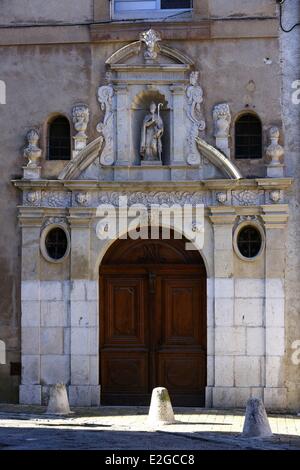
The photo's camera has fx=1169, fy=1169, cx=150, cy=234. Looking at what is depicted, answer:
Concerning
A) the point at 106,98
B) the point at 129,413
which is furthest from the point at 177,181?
the point at 129,413

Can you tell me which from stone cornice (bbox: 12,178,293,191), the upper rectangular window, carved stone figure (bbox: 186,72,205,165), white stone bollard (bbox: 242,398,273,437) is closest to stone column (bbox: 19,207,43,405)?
stone cornice (bbox: 12,178,293,191)

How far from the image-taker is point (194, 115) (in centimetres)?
1838

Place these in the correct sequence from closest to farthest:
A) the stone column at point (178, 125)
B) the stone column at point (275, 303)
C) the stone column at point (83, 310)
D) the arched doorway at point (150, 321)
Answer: the stone column at point (275, 303), the stone column at point (83, 310), the stone column at point (178, 125), the arched doorway at point (150, 321)

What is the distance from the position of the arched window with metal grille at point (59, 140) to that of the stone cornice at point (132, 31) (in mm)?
1298

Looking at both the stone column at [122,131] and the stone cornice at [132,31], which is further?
the stone column at [122,131]

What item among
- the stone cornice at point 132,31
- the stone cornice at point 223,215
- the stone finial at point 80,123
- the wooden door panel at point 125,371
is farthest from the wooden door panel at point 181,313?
the stone cornice at point 132,31

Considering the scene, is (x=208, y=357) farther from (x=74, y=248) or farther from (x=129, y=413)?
(x=74, y=248)

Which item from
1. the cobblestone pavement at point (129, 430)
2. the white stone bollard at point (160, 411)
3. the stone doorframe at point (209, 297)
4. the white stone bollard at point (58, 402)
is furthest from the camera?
the stone doorframe at point (209, 297)

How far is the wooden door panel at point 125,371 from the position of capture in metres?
18.5

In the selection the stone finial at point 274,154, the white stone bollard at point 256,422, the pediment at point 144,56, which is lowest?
the white stone bollard at point 256,422

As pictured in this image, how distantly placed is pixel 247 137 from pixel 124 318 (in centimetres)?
347

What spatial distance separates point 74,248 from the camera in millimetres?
18375

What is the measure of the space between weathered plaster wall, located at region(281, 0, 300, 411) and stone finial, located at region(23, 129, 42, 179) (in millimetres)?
3908

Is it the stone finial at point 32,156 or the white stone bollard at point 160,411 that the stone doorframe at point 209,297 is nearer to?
the stone finial at point 32,156
